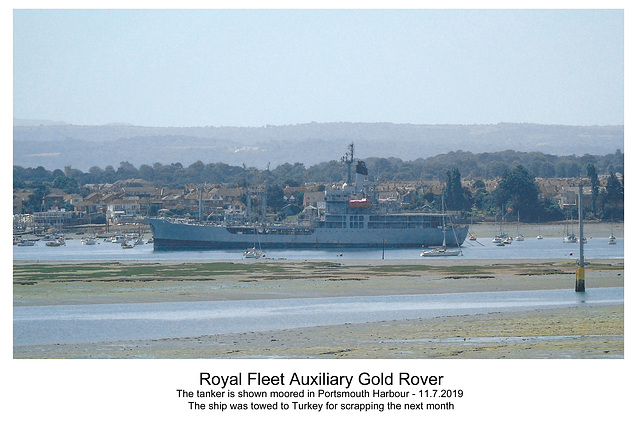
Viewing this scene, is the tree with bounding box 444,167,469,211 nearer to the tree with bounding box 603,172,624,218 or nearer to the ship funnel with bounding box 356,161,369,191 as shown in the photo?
the tree with bounding box 603,172,624,218

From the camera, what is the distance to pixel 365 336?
80.7ft

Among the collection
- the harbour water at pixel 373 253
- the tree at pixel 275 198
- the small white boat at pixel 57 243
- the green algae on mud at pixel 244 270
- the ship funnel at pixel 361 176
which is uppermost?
the ship funnel at pixel 361 176

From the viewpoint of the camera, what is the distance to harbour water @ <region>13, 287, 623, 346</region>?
26547mm

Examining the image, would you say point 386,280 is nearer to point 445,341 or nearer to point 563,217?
point 445,341

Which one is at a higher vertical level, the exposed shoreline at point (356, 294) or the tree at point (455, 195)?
the tree at point (455, 195)

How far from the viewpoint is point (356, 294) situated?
36219mm

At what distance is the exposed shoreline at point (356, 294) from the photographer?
22.3 meters

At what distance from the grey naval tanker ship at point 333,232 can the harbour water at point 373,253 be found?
6.74 ft

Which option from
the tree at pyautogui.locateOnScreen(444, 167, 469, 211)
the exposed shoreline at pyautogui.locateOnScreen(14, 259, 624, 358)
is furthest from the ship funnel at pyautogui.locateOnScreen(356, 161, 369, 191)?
the exposed shoreline at pyautogui.locateOnScreen(14, 259, 624, 358)

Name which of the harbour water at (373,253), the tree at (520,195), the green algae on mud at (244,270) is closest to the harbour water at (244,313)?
the green algae on mud at (244,270)

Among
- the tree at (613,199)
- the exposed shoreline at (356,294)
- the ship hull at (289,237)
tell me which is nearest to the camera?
the exposed shoreline at (356,294)

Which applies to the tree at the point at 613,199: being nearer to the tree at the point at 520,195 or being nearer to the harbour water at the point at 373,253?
the harbour water at the point at 373,253

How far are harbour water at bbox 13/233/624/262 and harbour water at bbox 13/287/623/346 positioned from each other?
24.8 m

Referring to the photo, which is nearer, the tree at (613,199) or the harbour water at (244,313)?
the harbour water at (244,313)
